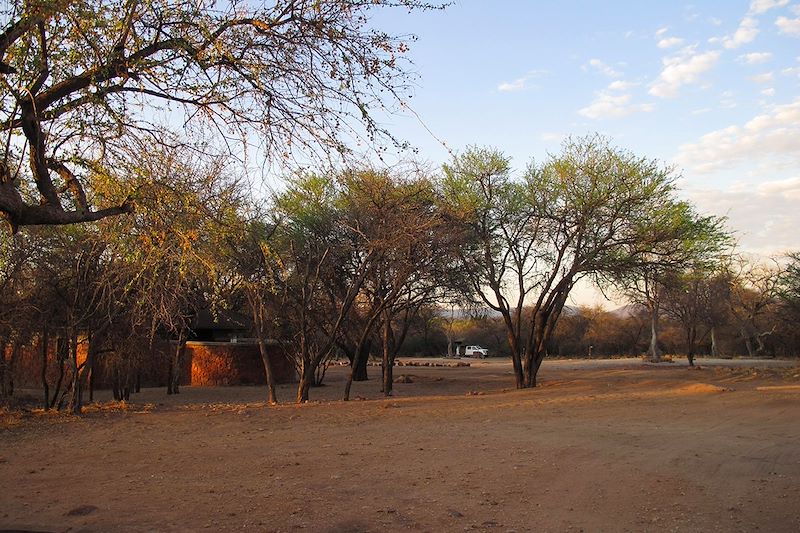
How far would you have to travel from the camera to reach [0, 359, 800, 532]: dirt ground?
662 cm

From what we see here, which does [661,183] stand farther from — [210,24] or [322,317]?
[210,24]

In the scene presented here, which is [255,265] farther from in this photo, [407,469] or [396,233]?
[407,469]

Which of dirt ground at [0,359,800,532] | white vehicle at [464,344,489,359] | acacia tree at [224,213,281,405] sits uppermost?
acacia tree at [224,213,281,405]

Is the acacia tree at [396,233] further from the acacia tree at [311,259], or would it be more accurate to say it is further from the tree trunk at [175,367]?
the tree trunk at [175,367]

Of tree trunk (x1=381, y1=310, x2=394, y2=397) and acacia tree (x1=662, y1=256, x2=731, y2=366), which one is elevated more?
acacia tree (x1=662, y1=256, x2=731, y2=366)

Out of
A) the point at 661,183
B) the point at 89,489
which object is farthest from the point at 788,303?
the point at 89,489

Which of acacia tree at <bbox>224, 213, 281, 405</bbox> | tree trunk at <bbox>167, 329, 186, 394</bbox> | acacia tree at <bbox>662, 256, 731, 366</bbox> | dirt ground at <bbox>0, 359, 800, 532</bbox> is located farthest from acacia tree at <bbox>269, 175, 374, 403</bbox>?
acacia tree at <bbox>662, 256, 731, 366</bbox>

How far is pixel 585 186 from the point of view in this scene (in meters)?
22.9

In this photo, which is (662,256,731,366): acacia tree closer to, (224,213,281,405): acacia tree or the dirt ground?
(224,213,281,405): acacia tree

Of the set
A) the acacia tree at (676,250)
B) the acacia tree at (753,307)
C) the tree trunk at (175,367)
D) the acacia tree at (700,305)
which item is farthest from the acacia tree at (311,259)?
the acacia tree at (753,307)

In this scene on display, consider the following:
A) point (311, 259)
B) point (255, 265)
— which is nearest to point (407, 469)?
point (255, 265)

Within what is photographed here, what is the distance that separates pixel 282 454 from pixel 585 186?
1589cm

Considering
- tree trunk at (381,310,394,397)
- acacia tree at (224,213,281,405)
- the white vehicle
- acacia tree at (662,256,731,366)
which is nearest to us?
acacia tree at (224,213,281,405)

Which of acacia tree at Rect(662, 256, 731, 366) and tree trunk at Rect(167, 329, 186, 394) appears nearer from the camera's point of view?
tree trunk at Rect(167, 329, 186, 394)
